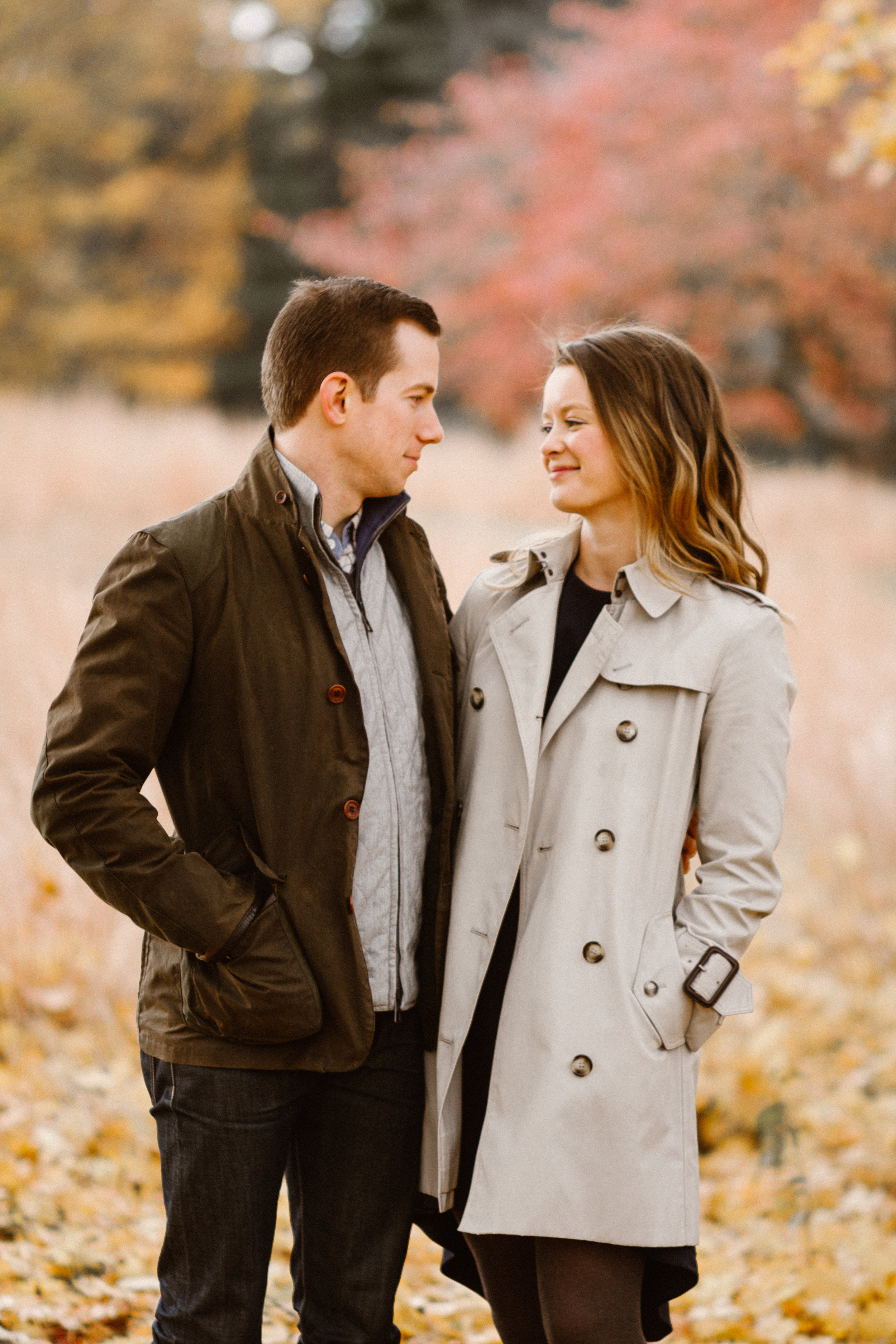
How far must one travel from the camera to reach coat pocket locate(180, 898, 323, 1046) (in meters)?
2.00

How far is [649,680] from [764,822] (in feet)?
1.05

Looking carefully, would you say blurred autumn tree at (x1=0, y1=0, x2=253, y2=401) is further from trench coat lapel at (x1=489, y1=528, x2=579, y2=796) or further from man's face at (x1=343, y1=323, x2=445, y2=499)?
trench coat lapel at (x1=489, y1=528, x2=579, y2=796)

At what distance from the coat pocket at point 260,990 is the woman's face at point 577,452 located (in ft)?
3.07

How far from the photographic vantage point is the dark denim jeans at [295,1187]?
207cm


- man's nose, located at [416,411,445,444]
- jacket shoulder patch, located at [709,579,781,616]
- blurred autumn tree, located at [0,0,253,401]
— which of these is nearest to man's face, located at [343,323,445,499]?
man's nose, located at [416,411,445,444]

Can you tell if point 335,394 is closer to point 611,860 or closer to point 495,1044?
point 611,860

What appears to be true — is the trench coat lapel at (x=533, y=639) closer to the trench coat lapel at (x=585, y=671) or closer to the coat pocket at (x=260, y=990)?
the trench coat lapel at (x=585, y=671)

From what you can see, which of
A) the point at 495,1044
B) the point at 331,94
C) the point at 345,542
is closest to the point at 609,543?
the point at 345,542

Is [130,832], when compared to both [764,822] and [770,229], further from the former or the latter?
[770,229]

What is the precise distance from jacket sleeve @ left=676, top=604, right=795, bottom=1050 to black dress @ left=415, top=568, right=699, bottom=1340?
300 mm

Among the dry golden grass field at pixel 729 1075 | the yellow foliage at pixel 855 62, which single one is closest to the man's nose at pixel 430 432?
the dry golden grass field at pixel 729 1075

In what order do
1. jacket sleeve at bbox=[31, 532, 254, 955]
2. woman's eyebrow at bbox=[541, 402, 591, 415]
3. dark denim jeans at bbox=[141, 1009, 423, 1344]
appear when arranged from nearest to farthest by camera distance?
1. jacket sleeve at bbox=[31, 532, 254, 955]
2. dark denim jeans at bbox=[141, 1009, 423, 1344]
3. woman's eyebrow at bbox=[541, 402, 591, 415]

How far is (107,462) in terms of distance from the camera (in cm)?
951

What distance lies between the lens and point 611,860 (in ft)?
7.09
